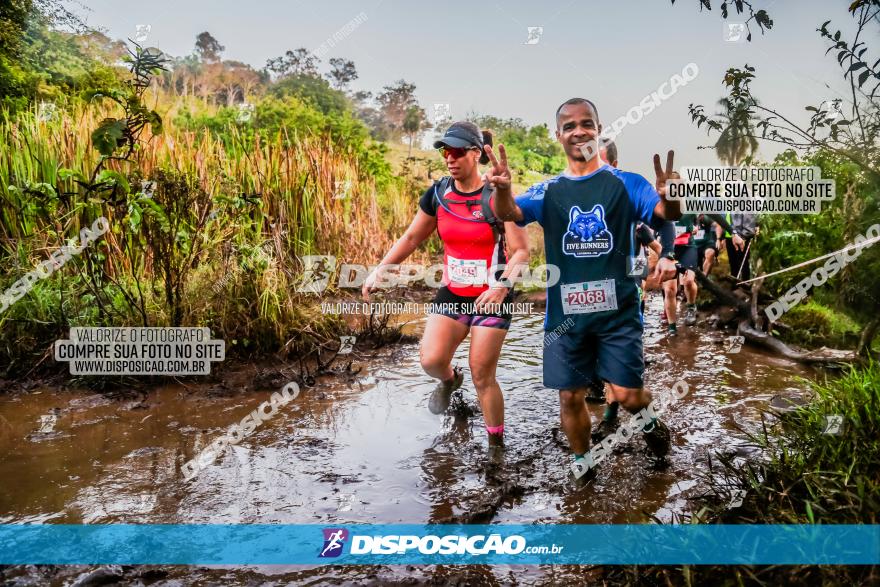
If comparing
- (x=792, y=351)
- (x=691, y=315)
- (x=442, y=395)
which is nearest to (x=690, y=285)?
(x=691, y=315)

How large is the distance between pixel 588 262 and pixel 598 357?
0.55 meters

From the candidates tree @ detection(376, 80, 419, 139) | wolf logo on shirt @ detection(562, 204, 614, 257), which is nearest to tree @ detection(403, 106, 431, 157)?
tree @ detection(376, 80, 419, 139)

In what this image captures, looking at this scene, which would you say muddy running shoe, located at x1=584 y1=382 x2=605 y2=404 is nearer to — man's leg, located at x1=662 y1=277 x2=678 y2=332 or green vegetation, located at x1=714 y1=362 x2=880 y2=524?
green vegetation, located at x1=714 y1=362 x2=880 y2=524

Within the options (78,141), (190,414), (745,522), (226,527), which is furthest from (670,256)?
(78,141)

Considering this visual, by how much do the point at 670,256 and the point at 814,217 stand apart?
5.15 meters

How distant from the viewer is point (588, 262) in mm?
3486

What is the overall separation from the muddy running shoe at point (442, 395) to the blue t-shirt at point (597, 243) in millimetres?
1521

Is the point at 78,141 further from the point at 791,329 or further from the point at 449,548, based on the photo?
the point at 791,329

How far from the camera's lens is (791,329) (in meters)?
7.06

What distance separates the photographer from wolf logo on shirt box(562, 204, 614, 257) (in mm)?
3445

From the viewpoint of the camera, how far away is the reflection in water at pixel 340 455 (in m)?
3.46

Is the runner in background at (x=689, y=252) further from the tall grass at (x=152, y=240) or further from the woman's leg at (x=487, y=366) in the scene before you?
the woman's leg at (x=487, y=366)

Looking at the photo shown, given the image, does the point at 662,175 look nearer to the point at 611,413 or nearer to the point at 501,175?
the point at 501,175

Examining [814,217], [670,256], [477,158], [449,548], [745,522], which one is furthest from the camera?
[814,217]
